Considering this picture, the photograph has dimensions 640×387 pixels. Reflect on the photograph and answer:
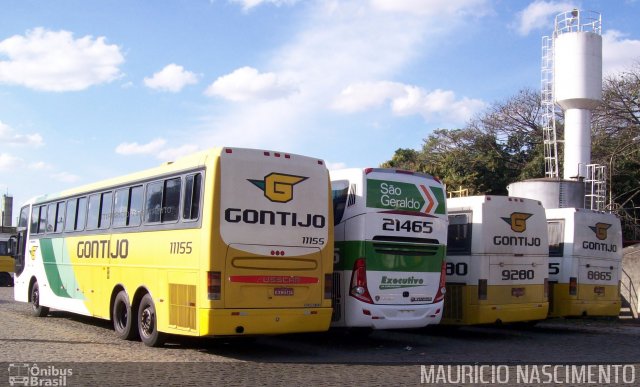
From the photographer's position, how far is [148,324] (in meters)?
11.7

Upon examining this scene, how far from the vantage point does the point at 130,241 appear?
12.3 m

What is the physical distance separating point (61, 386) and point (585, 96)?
28270mm

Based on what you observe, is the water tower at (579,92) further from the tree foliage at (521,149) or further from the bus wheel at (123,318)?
the bus wheel at (123,318)

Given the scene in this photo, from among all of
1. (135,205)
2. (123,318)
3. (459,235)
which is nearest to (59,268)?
(123,318)

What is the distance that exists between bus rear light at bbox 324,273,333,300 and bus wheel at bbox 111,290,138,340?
343 cm

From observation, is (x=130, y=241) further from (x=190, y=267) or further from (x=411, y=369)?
(x=411, y=369)

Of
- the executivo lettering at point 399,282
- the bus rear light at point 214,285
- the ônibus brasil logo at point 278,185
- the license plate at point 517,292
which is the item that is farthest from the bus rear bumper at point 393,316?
the bus rear light at point 214,285

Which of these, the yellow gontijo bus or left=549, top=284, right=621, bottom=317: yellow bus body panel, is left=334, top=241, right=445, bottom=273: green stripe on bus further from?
left=549, top=284, right=621, bottom=317: yellow bus body panel

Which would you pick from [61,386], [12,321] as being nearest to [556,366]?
[61,386]

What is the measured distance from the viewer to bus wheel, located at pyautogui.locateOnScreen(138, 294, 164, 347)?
37.2 feet

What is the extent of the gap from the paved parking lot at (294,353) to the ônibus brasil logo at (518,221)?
7.29ft

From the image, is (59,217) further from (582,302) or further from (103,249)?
(582,302)

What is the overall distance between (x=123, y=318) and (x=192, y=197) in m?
3.49

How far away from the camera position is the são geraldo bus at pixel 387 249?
11781 mm
